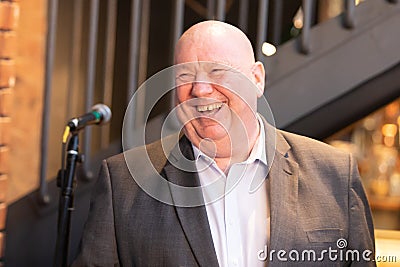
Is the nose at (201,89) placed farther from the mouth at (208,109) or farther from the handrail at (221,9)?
the handrail at (221,9)

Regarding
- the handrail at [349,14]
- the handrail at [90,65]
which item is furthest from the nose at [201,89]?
the handrail at [90,65]

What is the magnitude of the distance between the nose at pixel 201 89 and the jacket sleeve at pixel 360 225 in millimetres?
423

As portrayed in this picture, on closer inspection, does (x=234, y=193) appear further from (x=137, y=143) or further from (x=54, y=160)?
(x=54, y=160)

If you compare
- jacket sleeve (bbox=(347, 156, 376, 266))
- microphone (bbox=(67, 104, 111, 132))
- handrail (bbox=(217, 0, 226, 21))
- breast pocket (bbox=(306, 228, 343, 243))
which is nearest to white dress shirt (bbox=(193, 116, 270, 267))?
breast pocket (bbox=(306, 228, 343, 243))

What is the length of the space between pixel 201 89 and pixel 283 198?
12.5 inches

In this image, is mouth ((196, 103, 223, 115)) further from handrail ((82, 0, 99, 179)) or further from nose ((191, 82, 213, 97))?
handrail ((82, 0, 99, 179))

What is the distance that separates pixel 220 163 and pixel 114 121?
3.16 m

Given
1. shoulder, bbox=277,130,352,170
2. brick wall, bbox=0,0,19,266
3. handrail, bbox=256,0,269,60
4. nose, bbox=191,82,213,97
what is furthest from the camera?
handrail, bbox=256,0,269,60

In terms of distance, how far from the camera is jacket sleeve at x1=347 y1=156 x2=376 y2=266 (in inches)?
68.2

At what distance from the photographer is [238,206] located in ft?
5.64

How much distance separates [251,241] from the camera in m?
1.70

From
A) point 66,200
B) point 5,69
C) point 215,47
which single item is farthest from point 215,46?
point 5,69

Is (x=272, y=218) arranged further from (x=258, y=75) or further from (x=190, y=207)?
(x=258, y=75)

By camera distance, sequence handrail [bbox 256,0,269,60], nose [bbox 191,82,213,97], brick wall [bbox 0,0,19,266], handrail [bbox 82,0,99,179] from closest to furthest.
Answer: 1. nose [bbox 191,82,213,97]
2. brick wall [bbox 0,0,19,266]
3. handrail [bbox 256,0,269,60]
4. handrail [bbox 82,0,99,179]
